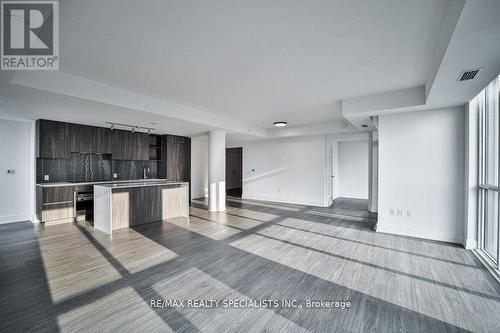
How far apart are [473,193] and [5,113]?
9357mm

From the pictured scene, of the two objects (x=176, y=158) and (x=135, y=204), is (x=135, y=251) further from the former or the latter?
(x=176, y=158)

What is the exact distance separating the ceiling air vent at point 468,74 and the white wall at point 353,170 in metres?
6.56

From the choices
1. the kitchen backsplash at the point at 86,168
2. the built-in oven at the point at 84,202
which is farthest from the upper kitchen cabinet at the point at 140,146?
the built-in oven at the point at 84,202

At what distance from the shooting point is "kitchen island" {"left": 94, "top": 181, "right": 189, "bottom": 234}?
4.41 meters

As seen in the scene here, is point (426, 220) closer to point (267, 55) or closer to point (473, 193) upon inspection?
point (473, 193)

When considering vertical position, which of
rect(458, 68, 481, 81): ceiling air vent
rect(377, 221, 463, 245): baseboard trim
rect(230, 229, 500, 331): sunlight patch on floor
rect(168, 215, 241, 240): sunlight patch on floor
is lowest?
rect(230, 229, 500, 331): sunlight patch on floor

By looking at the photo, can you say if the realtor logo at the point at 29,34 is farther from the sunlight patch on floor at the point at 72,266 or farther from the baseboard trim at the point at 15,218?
the baseboard trim at the point at 15,218

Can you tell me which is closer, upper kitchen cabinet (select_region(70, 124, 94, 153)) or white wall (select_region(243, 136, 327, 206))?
upper kitchen cabinet (select_region(70, 124, 94, 153))

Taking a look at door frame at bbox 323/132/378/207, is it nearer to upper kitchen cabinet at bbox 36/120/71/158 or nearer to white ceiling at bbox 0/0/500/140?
white ceiling at bbox 0/0/500/140

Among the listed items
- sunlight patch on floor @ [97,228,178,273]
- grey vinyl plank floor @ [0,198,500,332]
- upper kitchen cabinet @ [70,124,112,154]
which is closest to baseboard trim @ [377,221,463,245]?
grey vinyl plank floor @ [0,198,500,332]

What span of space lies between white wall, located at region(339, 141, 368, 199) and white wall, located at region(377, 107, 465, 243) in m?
4.91

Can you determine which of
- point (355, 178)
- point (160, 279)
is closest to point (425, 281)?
point (160, 279)

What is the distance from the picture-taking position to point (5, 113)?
16.0 ft

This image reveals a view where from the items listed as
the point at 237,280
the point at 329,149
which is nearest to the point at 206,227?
the point at 237,280
